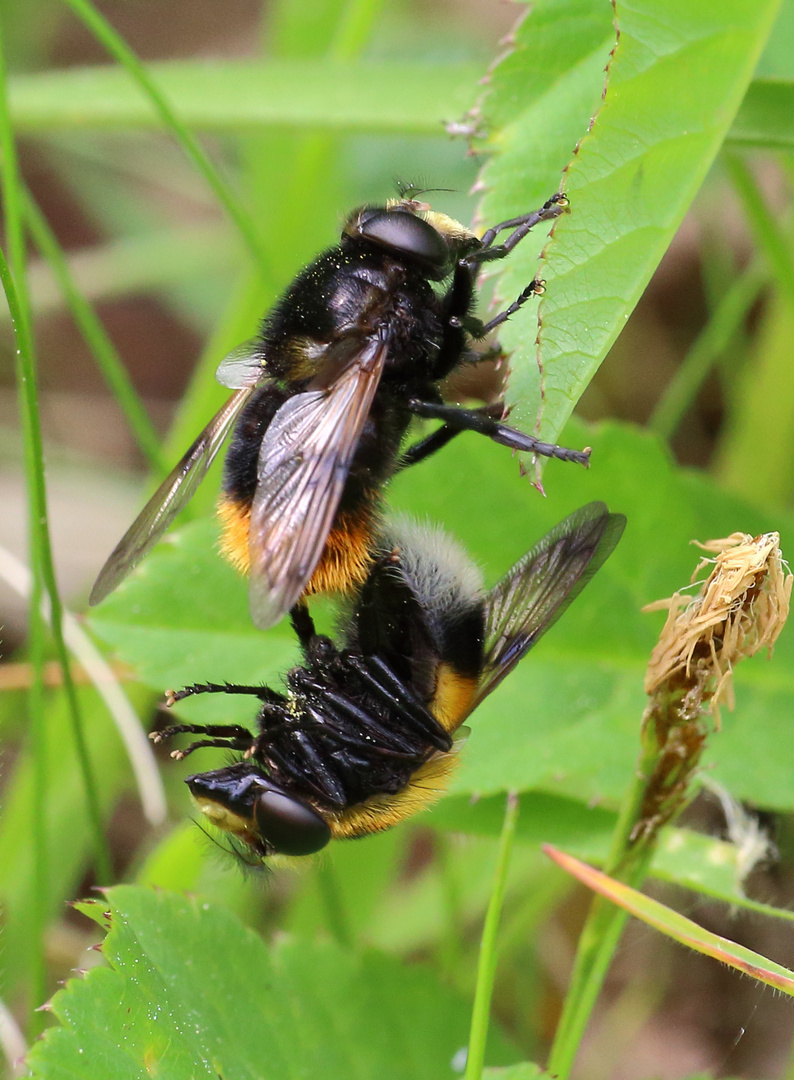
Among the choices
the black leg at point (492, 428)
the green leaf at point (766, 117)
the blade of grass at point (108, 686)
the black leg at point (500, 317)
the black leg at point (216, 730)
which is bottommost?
the blade of grass at point (108, 686)

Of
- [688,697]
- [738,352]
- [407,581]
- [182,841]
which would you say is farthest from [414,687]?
[738,352]

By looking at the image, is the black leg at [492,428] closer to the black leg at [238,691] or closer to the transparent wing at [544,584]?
the transparent wing at [544,584]

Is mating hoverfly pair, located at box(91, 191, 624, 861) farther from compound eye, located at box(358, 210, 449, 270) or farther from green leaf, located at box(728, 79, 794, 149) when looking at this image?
green leaf, located at box(728, 79, 794, 149)

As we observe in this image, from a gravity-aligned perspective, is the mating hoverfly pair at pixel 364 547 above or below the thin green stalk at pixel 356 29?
below

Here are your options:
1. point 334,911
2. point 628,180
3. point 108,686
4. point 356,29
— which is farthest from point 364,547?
point 356,29

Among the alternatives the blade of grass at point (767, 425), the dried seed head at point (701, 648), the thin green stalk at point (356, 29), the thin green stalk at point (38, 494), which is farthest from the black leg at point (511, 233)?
the blade of grass at point (767, 425)

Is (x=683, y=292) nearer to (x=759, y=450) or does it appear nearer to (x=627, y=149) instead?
(x=759, y=450)

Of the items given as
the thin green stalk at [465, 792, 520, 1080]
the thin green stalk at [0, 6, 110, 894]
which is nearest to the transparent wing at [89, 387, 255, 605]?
the thin green stalk at [0, 6, 110, 894]
